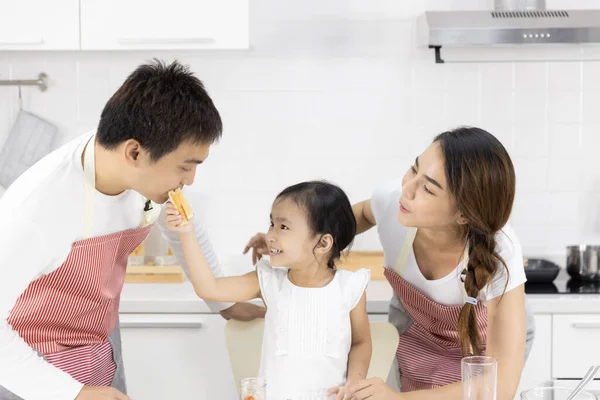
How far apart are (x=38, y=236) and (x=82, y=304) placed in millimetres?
269

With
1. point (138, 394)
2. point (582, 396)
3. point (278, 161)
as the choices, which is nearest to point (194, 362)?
point (138, 394)

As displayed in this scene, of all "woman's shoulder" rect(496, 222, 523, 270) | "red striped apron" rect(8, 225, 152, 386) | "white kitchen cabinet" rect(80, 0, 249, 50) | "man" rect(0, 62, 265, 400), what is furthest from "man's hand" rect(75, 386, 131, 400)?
"white kitchen cabinet" rect(80, 0, 249, 50)

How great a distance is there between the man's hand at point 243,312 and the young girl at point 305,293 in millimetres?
107

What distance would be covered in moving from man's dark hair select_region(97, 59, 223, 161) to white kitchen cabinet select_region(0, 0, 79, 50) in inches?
50.0

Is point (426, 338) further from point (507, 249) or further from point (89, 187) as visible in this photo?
point (89, 187)

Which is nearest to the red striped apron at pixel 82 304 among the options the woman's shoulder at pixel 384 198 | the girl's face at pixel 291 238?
the girl's face at pixel 291 238

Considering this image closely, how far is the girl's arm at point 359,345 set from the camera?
6.66ft

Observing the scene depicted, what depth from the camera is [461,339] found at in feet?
6.38

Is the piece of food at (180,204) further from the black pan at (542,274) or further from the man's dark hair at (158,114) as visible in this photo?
the black pan at (542,274)

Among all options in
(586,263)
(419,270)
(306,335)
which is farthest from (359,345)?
(586,263)

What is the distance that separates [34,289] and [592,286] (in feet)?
6.42

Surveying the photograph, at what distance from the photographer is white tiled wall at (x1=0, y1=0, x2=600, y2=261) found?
3240mm

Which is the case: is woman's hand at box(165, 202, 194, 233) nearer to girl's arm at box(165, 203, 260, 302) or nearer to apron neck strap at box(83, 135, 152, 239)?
girl's arm at box(165, 203, 260, 302)

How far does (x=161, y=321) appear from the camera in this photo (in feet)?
8.80
